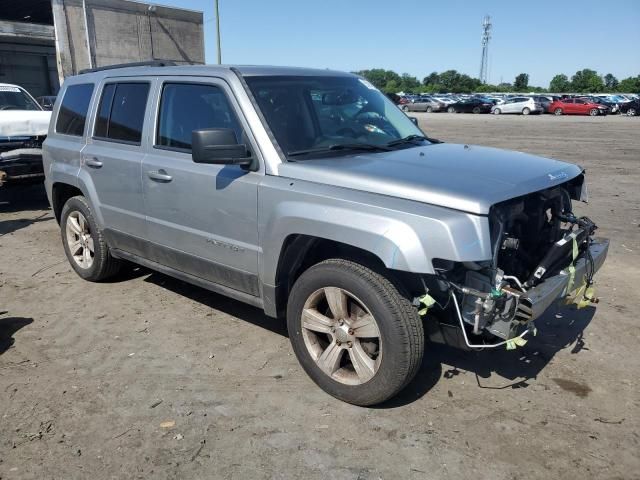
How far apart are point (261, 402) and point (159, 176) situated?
1.89 meters

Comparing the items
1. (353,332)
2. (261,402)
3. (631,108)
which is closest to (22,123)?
(261,402)

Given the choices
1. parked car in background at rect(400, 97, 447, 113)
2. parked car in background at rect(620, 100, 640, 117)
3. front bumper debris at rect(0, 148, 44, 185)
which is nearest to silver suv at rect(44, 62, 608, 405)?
front bumper debris at rect(0, 148, 44, 185)

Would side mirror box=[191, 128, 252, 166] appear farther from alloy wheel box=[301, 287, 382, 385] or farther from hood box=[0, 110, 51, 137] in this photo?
hood box=[0, 110, 51, 137]

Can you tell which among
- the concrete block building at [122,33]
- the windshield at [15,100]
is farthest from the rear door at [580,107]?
the windshield at [15,100]

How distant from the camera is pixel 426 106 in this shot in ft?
171

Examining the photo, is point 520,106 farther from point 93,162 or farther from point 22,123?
point 93,162

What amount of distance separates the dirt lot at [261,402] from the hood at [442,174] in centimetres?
131

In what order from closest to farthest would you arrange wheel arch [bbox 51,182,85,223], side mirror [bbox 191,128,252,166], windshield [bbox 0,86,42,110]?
side mirror [bbox 191,128,252,166]
wheel arch [bbox 51,182,85,223]
windshield [bbox 0,86,42,110]

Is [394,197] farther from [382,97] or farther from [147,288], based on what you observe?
[147,288]

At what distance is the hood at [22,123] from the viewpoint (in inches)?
359

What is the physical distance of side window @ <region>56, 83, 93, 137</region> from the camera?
526 centimetres

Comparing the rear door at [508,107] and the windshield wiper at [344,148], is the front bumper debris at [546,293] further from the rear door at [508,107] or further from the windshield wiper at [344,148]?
the rear door at [508,107]

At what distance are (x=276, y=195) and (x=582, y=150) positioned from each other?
16.1m

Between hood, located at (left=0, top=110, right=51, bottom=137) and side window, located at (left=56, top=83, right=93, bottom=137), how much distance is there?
13.9 feet
